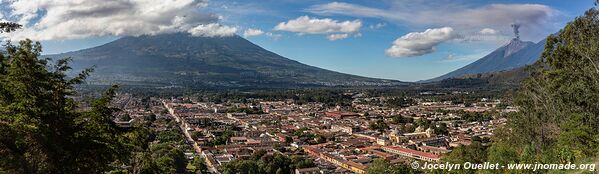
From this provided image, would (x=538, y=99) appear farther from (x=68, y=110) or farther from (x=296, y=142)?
(x=296, y=142)

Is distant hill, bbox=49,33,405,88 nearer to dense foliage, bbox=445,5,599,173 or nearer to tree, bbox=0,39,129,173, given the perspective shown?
dense foliage, bbox=445,5,599,173

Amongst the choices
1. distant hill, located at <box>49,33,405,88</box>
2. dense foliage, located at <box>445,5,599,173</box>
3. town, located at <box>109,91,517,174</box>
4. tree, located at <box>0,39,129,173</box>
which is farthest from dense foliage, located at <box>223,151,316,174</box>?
distant hill, located at <box>49,33,405,88</box>

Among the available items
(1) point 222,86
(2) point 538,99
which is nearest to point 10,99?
(2) point 538,99

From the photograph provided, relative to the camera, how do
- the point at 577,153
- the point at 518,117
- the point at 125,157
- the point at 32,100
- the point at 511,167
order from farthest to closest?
1. the point at 518,117
2. the point at 577,153
3. the point at 511,167
4. the point at 125,157
5. the point at 32,100

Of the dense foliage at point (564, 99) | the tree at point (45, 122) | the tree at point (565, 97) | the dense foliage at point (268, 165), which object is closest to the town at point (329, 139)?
the dense foliage at point (268, 165)

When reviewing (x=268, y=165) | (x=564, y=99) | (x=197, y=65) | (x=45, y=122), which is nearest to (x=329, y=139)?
(x=268, y=165)
